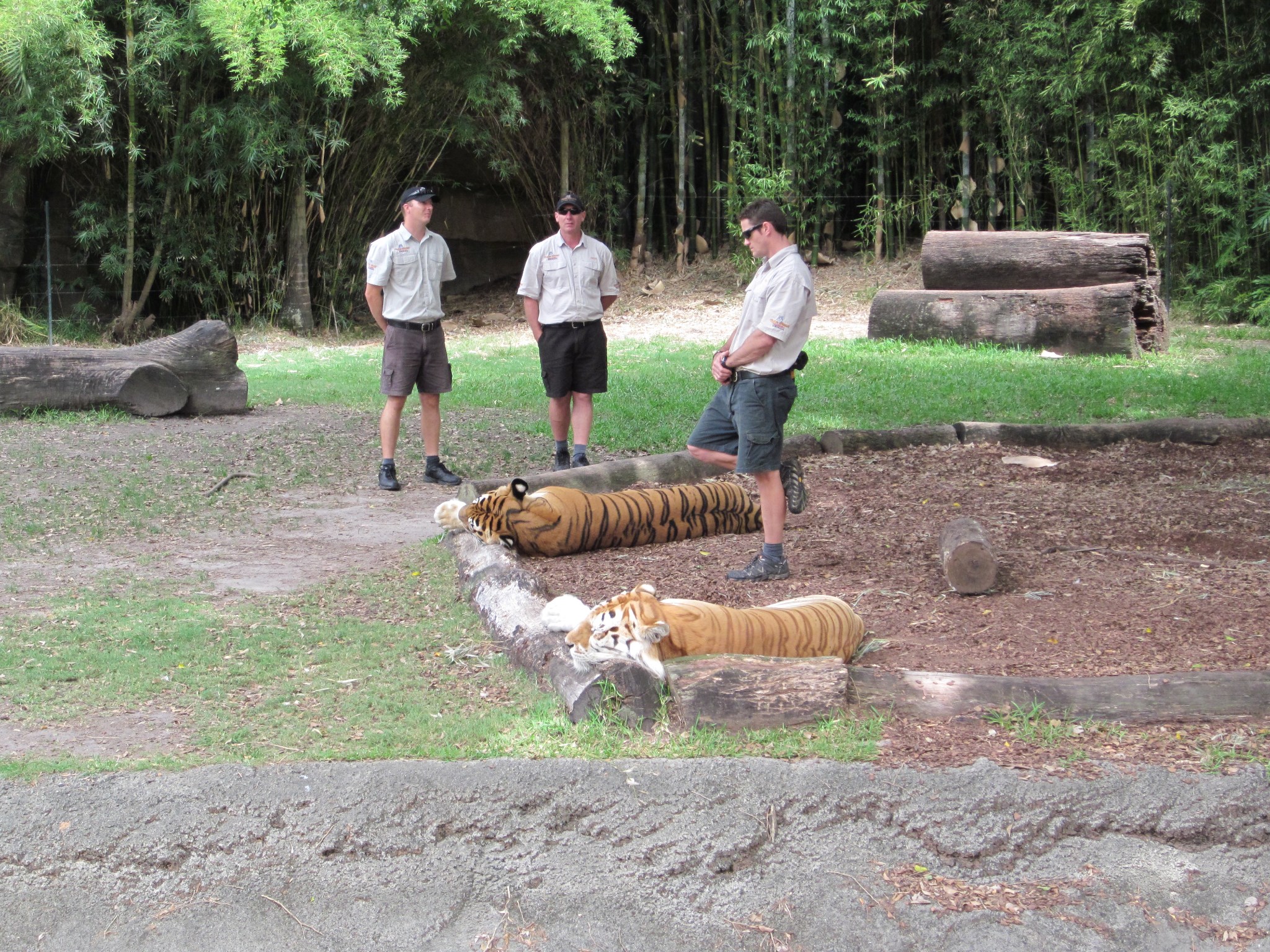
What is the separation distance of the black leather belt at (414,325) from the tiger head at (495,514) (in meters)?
1.98

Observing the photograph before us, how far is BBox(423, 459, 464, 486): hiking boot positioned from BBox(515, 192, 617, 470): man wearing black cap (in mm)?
607

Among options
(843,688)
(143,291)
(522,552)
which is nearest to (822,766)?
(843,688)

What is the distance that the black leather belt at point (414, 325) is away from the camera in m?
7.14

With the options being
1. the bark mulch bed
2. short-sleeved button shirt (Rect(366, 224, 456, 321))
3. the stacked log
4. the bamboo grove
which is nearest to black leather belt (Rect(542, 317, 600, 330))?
short-sleeved button shirt (Rect(366, 224, 456, 321))

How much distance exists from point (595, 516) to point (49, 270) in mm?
10528

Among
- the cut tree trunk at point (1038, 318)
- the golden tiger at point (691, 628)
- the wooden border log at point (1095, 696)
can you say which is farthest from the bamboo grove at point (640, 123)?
the wooden border log at point (1095, 696)

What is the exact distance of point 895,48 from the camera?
17094 mm

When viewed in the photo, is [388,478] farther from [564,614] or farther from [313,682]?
[564,614]

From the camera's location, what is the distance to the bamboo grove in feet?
42.8

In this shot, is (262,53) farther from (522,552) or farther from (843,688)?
(843,688)

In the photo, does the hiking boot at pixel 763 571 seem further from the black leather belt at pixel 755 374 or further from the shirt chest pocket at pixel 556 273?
the shirt chest pocket at pixel 556 273

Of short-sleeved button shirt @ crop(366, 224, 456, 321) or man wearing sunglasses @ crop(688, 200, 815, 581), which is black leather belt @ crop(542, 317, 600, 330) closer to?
short-sleeved button shirt @ crop(366, 224, 456, 321)

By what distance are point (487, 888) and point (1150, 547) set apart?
3528 millimetres

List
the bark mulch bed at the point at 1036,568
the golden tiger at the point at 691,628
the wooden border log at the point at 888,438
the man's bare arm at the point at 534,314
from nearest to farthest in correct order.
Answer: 1. the golden tiger at the point at 691,628
2. the bark mulch bed at the point at 1036,568
3. the man's bare arm at the point at 534,314
4. the wooden border log at the point at 888,438
